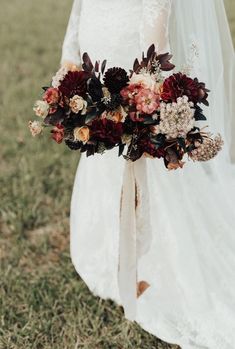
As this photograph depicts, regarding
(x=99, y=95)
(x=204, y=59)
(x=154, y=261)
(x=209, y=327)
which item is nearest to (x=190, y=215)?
(x=154, y=261)

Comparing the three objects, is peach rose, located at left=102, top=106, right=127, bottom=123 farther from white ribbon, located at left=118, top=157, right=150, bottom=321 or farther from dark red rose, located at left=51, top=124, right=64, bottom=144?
white ribbon, located at left=118, top=157, right=150, bottom=321

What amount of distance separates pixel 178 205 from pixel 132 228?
15.8 inches

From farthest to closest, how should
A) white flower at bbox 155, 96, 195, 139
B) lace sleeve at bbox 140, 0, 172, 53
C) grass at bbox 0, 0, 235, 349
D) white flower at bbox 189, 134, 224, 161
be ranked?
grass at bbox 0, 0, 235, 349 → lace sleeve at bbox 140, 0, 172, 53 → white flower at bbox 189, 134, 224, 161 → white flower at bbox 155, 96, 195, 139

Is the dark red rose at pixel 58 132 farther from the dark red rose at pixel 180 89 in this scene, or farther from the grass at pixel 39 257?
the grass at pixel 39 257

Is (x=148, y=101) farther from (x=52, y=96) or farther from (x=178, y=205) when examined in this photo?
(x=178, y=205)

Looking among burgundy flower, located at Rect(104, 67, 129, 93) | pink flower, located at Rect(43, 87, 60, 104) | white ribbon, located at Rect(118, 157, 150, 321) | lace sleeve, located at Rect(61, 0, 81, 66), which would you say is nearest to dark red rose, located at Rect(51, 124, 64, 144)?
pink flower, located at Rect(43, 87, 60, 104)

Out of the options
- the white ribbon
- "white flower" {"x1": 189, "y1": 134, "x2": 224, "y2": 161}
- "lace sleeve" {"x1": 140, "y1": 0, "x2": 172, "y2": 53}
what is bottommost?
the white ribbon

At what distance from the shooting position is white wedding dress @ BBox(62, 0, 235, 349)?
324cm

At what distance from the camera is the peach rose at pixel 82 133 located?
2.67 metres

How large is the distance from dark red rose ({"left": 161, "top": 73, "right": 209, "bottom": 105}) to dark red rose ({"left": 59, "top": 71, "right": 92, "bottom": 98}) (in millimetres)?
347

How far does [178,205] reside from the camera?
138 inches

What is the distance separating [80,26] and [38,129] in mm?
930

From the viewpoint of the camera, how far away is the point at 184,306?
11.5ft

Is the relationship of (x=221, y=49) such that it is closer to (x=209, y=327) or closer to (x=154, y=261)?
(x=154, y=261)
